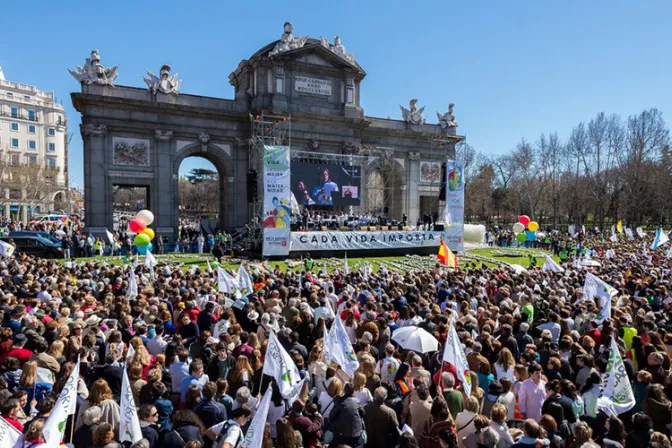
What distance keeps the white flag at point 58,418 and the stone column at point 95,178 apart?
96.4 feet

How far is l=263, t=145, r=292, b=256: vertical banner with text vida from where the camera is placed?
2466 cm

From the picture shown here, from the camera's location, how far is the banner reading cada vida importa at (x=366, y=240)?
26984 mm

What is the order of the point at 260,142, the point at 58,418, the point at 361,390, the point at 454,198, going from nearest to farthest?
the point at 58,418 < the point at 361,390 < the point at 454,198 < the point at 260,142

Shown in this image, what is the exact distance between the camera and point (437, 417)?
513 centimetres

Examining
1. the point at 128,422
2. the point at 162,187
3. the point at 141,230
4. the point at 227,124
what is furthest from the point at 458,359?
the point at 227,124

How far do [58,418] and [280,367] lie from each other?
2.63 m

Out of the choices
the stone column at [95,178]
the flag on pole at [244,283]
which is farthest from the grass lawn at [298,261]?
the flag on pole at [244,283]

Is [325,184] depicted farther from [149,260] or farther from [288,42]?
[149,260]

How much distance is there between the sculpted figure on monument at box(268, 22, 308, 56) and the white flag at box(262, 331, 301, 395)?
32.4m

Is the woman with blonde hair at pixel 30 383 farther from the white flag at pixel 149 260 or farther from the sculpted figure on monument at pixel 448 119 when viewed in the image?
the sculpted figure on monument at pixel 448 119

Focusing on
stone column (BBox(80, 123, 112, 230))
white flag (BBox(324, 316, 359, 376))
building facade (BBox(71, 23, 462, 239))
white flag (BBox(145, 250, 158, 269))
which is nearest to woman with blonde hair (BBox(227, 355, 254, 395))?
white flag (BBox(324, 316, 359, 376))

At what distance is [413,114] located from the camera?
4284 centimetres

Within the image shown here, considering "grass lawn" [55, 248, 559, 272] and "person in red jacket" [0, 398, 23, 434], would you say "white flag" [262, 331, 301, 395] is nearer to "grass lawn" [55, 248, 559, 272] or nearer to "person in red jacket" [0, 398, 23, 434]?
"person in red jacket" [0, 398, 23, 434]

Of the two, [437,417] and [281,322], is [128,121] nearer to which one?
[281,322]
